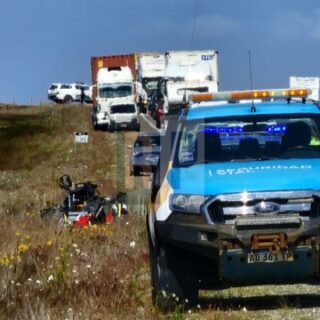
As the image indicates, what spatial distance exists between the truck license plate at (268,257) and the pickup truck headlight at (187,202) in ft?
1.90

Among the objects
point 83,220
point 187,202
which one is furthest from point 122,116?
point 187,202

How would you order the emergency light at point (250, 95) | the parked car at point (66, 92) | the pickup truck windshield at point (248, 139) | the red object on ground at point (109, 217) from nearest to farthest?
1. the pickup truck windshield at point (248, 139)
2. the emergency light at point (250, 95)
3. the red object on ground at point (109, 217)
4. the parked car at point (66, 92)

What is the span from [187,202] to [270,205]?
0.71 metres

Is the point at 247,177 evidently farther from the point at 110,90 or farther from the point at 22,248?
the point at 110,90

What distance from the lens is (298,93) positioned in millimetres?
10141

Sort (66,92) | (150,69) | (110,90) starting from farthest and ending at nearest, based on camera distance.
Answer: (66,92), (150,69), (110,90)

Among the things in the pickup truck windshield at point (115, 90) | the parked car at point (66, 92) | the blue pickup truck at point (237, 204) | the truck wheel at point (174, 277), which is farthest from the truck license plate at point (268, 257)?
the parked car at point (66, 92)

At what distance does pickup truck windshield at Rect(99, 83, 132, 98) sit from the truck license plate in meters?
45.3

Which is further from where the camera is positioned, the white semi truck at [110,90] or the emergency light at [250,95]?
the white semi truck at [110,90]

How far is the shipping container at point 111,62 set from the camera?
57.6m

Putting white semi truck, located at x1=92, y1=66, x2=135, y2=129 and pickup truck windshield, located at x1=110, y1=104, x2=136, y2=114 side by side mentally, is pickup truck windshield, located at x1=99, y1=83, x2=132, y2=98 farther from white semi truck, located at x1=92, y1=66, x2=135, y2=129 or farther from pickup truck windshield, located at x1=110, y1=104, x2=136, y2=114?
pickup truck windshield, located at x1=110, y1=104, x2=136, y2=114

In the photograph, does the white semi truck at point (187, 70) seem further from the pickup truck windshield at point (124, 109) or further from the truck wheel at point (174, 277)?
the truck wheel at point (174, 277)

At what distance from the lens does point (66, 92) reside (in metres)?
81.0

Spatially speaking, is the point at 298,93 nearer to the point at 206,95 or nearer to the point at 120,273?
the point at 206,95
